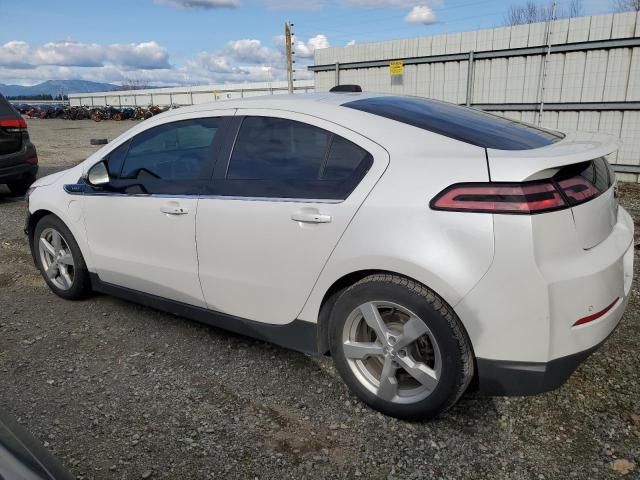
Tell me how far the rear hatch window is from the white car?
5.78 m

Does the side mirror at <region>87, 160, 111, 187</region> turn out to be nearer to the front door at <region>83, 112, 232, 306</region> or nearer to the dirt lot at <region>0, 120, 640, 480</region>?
the front door at <region>83, 112, 232, 306</region>

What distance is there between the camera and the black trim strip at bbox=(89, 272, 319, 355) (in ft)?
8.93

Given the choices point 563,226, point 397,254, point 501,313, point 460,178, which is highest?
point 460,178

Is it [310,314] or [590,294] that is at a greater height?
[590,294]

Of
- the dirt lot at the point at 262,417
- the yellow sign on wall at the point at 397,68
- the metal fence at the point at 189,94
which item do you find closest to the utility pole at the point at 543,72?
the yellow sign on wall at the point at 397,68

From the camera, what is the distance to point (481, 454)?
2285mm

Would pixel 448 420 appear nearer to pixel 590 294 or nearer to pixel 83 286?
pixel 590 294

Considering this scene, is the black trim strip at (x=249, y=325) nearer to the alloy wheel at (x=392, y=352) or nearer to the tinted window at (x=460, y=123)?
the alloy wheel at (x=392, y=352)

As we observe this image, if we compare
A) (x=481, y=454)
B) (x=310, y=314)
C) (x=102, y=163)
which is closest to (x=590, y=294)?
(x=481, y=454)

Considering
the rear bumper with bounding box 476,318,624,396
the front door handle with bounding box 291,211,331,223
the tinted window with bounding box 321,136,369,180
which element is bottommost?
the rear bumper with bounding box 476,318,624,396

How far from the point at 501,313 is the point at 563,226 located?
440mm

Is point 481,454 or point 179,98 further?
point 179,98

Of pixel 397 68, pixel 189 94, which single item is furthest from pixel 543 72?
pixel 189 94

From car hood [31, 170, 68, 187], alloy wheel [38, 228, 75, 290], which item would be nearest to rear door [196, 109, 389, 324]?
alloy wheel [38, 228, 75, 290]
